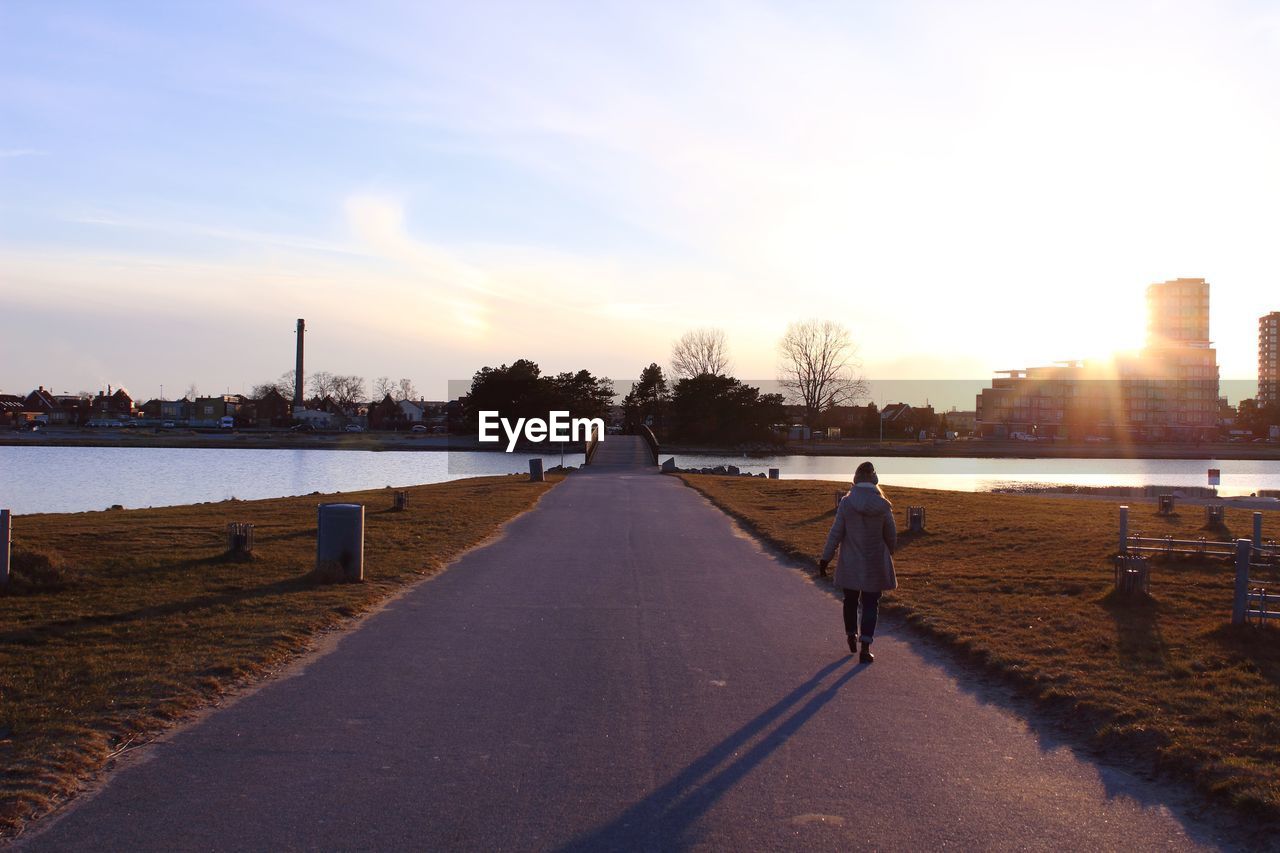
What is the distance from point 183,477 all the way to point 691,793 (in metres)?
46.1

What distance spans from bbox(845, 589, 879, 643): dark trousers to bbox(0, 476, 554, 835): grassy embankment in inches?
184

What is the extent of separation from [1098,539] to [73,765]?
15.5m

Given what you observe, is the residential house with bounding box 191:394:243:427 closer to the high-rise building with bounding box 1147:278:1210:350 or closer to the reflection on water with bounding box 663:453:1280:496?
the reflection on water with bounding box 663:453:1280:496

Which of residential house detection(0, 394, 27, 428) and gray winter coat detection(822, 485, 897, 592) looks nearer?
gray winter coat detection(822, 485, 897, 592)

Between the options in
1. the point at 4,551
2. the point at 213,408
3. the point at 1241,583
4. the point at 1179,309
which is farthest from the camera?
the point at 1179,309

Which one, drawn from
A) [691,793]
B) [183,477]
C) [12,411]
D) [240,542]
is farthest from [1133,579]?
[12,411]

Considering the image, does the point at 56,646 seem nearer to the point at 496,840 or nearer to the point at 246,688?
the point at 246,688

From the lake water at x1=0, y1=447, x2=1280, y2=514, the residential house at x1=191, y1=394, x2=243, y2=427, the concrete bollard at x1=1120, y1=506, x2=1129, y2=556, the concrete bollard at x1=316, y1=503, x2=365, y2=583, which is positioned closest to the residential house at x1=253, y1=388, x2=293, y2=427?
the residential house at x1=191, y1=394, x2=243, y2=427

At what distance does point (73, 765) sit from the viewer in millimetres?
5285

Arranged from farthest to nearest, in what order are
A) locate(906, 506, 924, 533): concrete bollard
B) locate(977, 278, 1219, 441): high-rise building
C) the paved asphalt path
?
A: locate(977, 278, 1219, 441): high-rise building
locate(906, 506, 924, 533): concrete bollard
the paved asphalt path

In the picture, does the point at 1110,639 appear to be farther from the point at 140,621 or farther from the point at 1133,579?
the point at 140,621

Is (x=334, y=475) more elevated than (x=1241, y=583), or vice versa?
(x=1241, y=583)

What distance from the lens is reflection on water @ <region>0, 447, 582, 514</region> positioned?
3475cm

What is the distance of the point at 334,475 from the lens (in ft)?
163
